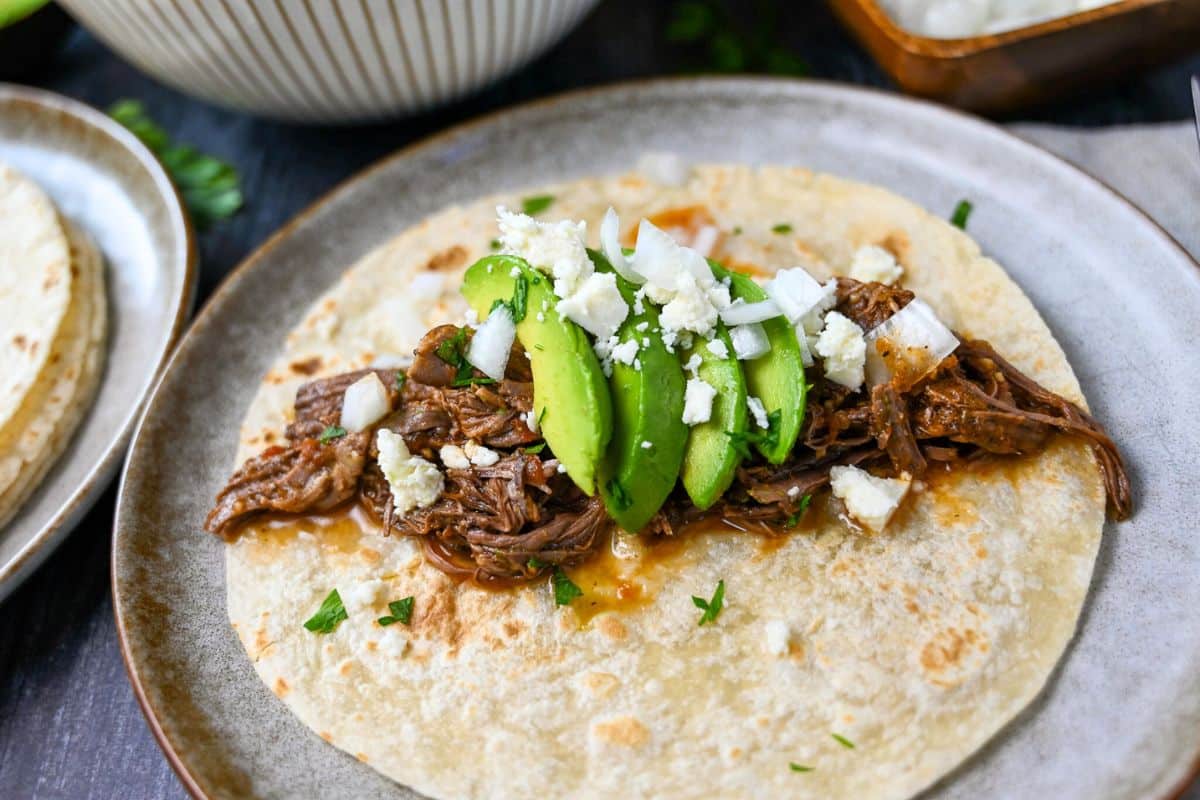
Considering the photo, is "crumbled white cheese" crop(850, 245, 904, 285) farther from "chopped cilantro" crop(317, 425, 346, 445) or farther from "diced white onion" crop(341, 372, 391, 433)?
"chopped cilantro" crop(317, 425, 346, 445)

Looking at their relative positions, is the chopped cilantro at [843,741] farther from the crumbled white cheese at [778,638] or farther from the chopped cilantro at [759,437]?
the chopped cilantro at [759,437]

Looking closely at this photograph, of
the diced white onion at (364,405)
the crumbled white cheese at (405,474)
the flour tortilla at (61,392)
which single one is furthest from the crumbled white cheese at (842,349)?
the flour tortilla at (61,392)

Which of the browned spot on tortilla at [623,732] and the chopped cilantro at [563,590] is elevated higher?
the chopped cilantro at [563,590]

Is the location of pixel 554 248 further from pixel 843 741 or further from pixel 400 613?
pixel 843 741

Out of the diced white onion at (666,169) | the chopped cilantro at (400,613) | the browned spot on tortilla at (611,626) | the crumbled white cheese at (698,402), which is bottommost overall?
the browned spot on tortilla at (611,626)

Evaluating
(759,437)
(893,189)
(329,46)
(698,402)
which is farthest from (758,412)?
(329,46)

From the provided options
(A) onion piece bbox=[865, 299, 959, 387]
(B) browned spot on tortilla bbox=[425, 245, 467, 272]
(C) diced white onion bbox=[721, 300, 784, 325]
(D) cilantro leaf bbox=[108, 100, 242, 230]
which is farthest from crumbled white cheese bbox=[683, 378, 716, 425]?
(D) cilantro leaf bbox=[108, 100, 242, 230]

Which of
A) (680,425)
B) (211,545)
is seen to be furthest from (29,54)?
(680,425)

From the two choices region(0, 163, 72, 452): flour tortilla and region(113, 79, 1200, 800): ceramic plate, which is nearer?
region(113, 79, 1200, 800): ceramic plate
